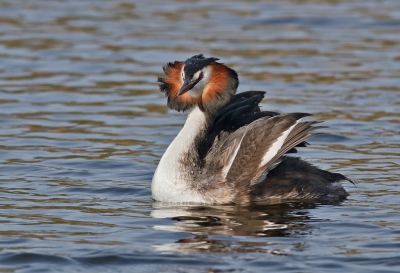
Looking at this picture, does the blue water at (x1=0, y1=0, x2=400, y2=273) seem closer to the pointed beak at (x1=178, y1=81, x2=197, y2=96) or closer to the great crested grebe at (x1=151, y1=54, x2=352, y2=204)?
the great crested grebe at (x1=151, y1=54, x2=352, y2=204)

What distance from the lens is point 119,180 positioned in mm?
11148

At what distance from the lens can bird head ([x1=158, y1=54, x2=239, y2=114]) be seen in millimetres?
10086

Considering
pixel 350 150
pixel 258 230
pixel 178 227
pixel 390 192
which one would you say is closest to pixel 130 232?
pixel 178 227

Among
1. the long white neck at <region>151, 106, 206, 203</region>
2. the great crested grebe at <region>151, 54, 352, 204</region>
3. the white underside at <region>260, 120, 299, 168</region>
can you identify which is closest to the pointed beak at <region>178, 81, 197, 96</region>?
the great crested grebe at <region>151, 54, 352, 204</region>

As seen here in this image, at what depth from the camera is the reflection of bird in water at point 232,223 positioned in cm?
846

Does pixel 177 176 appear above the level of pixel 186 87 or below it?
below

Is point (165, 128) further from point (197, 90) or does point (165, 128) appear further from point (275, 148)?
point (275, 148)

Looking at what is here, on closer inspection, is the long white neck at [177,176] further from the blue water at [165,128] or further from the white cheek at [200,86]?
the white cheek at [200,86]

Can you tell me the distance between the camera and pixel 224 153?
10.0m

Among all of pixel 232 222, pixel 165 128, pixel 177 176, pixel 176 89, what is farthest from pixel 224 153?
pixel 165 128

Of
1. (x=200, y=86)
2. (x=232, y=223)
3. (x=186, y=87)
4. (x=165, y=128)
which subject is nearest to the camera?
(x=232, y=223)

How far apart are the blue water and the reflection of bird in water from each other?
1.1 inches

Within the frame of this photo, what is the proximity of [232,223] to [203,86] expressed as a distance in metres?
1.62

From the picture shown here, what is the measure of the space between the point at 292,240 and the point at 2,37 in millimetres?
12281
